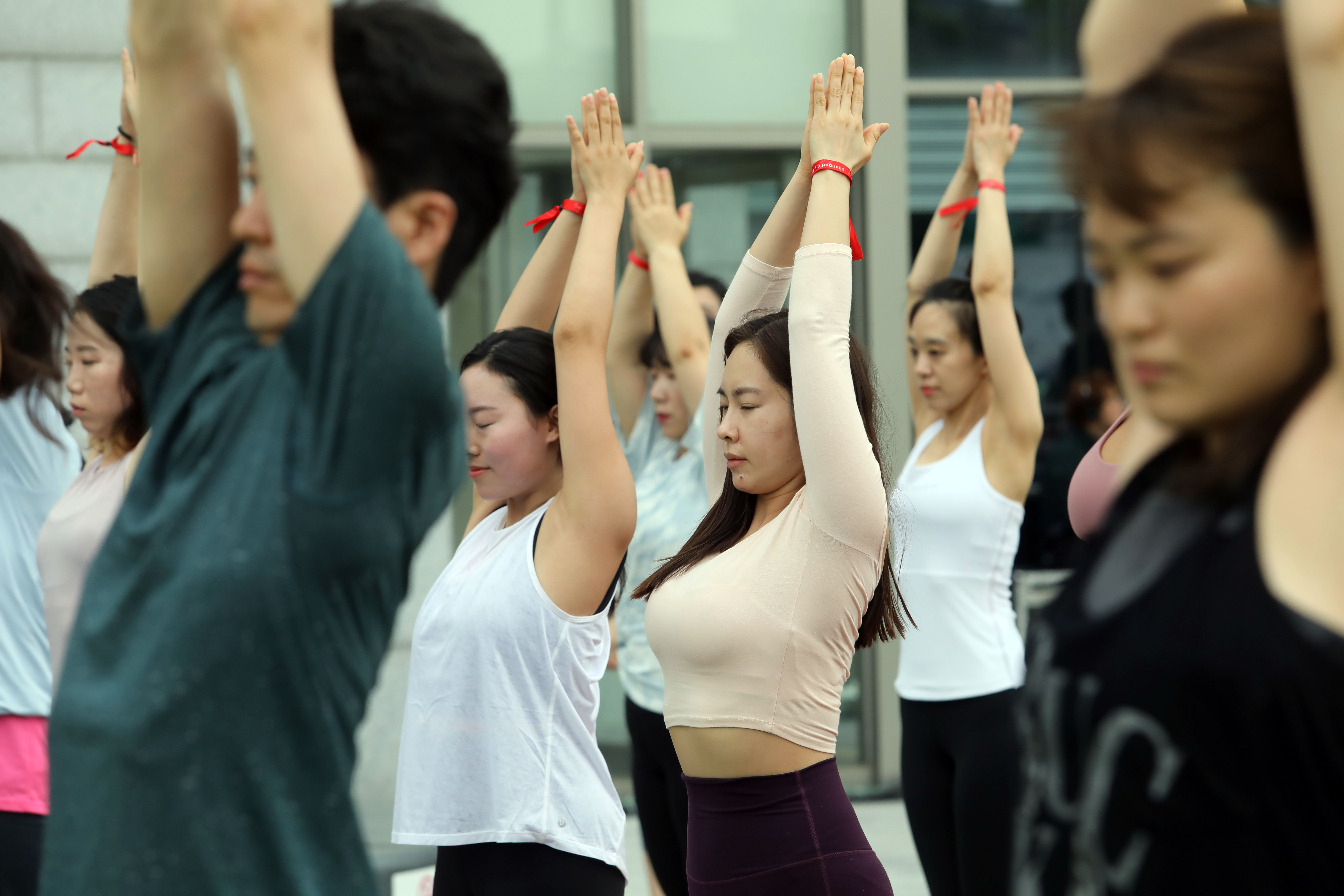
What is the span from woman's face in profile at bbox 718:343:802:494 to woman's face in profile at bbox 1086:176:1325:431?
157cm

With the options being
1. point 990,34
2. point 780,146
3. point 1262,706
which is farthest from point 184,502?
point 990,34

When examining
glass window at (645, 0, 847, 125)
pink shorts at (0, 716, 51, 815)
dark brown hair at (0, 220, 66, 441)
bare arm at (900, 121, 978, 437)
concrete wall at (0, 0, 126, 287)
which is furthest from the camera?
glass window at (645, 0, 847, 125)

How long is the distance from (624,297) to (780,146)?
211 cm

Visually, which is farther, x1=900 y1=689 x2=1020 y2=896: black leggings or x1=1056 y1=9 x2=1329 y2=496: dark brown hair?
x1=900 y1=689 x2=1020 y2=896: black leggings

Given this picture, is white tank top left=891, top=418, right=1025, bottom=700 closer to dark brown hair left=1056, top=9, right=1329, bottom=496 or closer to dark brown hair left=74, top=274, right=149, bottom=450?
dark brown hair left=74, top=274, right=149, bottom=450

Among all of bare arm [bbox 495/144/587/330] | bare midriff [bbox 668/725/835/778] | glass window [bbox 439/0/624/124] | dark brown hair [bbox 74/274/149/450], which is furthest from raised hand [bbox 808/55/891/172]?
glass window [bbox 439/0/624/124]

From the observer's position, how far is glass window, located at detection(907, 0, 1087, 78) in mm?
6145

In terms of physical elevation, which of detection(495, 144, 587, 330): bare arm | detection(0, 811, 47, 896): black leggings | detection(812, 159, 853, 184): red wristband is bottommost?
detection(0, 811, 47, 896): black leggings

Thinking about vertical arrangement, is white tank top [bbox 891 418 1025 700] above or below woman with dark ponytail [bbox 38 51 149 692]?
below

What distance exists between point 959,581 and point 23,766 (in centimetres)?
245

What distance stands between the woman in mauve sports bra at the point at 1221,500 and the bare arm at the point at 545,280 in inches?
78.6

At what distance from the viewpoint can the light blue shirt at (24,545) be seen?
3.03 metres

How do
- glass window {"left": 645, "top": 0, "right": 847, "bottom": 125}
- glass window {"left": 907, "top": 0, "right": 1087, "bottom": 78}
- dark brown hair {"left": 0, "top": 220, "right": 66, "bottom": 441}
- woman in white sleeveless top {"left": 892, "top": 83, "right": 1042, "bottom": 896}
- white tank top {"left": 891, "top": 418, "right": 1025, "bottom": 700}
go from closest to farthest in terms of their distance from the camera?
dark brown hair {"left": 0, "top": 220, "right": 66, "bottom": 441}, woman in white sleeveless top {"left": 892, "top": 83, "right": 1042, "bottom": 896}, white tank top {"left": 891, "top": 418, "right": 1025, "bottom": 700}, glass window {"left": 645, "top": 0, "right": 847, "bottom": 125}, glass window {"left": 907, "top": 0, "right": 1087, "bottom": 78}

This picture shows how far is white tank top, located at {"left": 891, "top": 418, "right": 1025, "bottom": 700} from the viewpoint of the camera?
3.54 meters
